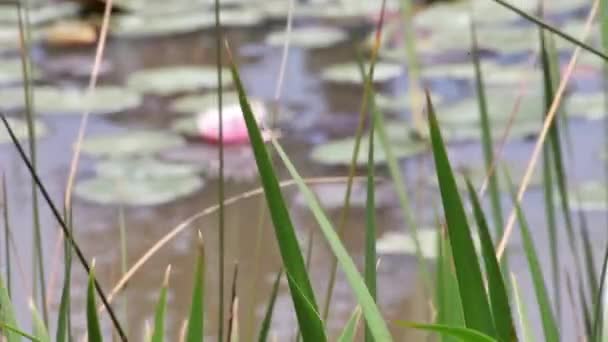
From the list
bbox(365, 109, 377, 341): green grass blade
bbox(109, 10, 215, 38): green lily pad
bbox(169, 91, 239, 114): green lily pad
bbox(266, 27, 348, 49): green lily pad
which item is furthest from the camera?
bbox(109, 10, 215, 38): green lily pad

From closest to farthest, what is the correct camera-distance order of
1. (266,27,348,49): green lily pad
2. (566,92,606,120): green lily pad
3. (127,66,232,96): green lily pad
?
(566,92,606,120): green lily pad, (127,66,232,96): green lily pad, (266,27,348,49): green lily pad

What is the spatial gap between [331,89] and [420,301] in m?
0.75

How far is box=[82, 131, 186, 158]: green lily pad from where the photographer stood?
5.02ft

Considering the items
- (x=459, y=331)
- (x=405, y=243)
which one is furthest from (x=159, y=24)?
(x=459, y=331)

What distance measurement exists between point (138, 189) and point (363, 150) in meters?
0.30

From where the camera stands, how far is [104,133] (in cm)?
164

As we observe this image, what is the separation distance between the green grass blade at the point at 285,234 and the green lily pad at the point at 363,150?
39.3 inches

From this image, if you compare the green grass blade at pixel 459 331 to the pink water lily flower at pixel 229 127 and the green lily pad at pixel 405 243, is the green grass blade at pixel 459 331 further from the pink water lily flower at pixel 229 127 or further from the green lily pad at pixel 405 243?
the pink water lily flower at pixel 229 127

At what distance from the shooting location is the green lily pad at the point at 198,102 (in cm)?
172

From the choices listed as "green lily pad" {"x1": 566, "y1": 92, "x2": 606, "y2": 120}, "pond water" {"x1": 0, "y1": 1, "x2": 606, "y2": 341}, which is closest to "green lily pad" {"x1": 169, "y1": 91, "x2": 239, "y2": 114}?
"pond water" {"x1": 0, "y1": 1, "x2": 606, "y2": 341}

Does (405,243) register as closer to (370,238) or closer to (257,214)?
(257,214)

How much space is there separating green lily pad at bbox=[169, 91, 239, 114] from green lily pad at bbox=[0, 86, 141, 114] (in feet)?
0.22

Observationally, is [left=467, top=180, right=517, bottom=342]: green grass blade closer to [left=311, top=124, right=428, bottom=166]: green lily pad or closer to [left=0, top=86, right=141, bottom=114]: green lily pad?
[left=311, top=124, right=428, bottom=166]: green lily pad

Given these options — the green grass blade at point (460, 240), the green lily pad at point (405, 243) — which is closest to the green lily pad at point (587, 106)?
the green lily pad at point (405, 243)
